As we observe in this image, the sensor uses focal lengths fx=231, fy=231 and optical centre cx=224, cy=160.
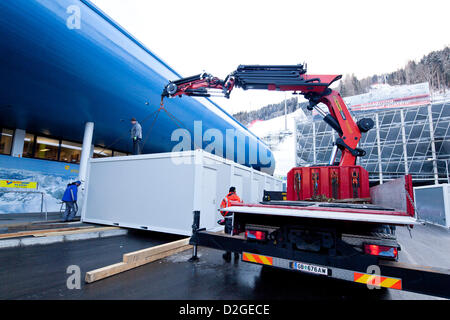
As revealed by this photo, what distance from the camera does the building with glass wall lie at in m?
24.8

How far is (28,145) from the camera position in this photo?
1052 centimetres

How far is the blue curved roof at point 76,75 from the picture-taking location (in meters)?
5.10

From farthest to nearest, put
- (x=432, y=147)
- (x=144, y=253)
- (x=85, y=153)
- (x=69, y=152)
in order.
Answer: (x=432, y=147), (x=69, y=152), (x=85, y=153), (x=144, y=253)

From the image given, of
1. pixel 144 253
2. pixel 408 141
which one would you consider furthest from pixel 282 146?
pixel 144 253

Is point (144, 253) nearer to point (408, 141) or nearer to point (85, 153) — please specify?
point (85, 153)

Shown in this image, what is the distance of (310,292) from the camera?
10.3 ft

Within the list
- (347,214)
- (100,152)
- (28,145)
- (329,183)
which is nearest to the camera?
(347,214)

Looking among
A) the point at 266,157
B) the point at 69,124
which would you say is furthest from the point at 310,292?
the point at 266,157

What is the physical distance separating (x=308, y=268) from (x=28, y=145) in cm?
1282

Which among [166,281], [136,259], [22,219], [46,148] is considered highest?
[46,148]

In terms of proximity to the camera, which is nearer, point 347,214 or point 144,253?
point 347,214

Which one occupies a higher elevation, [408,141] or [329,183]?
[408,141]

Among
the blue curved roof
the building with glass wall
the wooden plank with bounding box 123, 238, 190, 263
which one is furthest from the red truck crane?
the building with glass wall

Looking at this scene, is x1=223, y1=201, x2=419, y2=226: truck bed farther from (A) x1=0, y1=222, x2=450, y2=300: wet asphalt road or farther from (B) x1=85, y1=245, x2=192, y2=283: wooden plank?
(B) x1=85, y1=245, x2=192, y2=283: wooden plank
